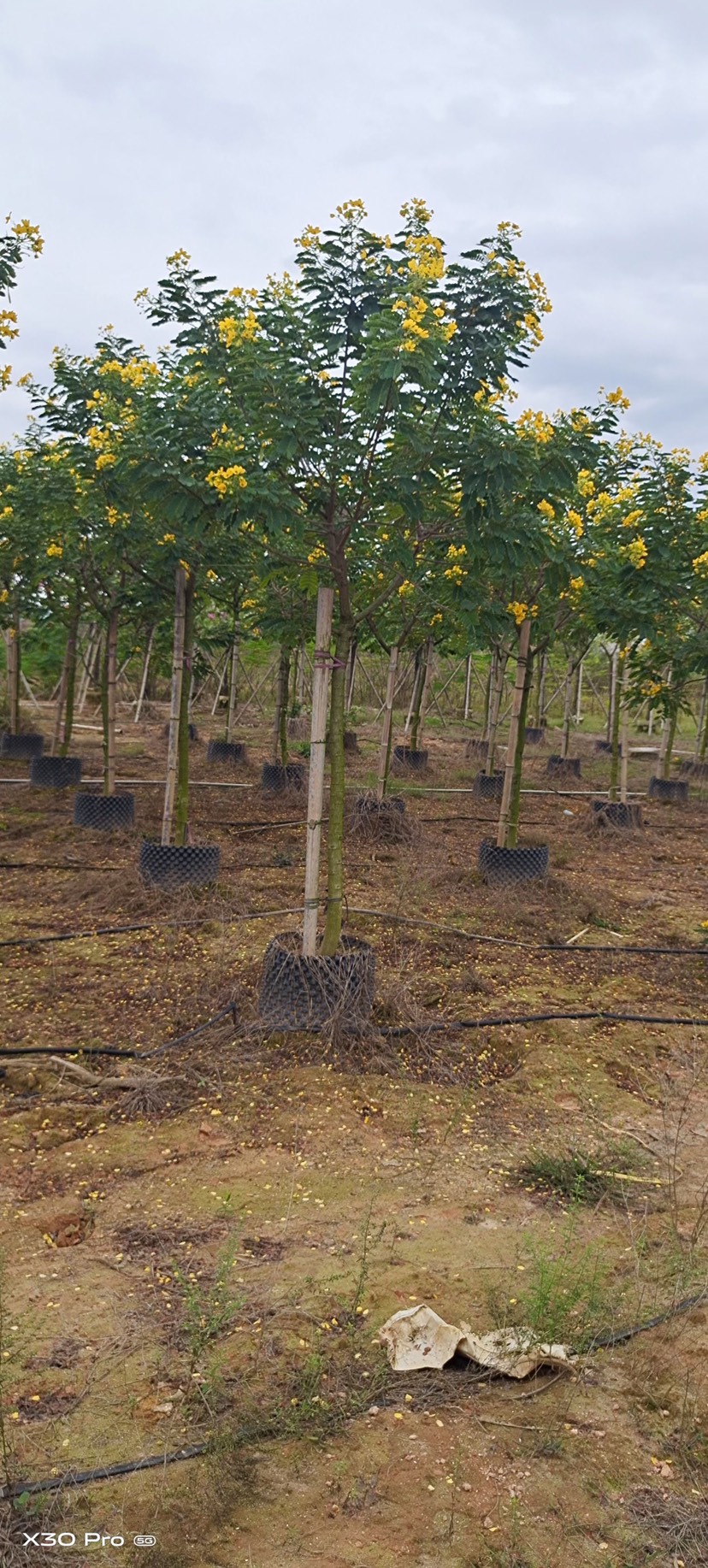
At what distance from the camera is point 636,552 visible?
935 cm

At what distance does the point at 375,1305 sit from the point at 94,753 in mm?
15376

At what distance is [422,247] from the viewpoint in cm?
493

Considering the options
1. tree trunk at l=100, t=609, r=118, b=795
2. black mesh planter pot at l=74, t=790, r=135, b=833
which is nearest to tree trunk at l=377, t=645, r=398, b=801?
black mesh planter pot at l=74, t=790, r=135, b=833

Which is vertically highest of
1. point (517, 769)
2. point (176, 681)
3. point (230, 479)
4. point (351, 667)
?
point (230, 479)

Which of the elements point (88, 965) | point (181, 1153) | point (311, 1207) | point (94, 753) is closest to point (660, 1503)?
point (311, 1207)

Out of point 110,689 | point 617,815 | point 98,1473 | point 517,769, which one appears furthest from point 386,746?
point 98,1473

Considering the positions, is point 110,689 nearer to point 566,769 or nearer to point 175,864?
point 175,864

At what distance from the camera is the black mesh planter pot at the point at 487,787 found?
14.7 m

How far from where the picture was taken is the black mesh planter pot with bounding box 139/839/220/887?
8.07 metres

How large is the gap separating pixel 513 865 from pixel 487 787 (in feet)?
18.9

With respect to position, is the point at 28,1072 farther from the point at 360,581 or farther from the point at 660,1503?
the point at 360,581

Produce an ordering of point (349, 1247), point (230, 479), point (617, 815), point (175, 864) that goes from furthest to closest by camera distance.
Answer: point (617, 815) < point (175, 864) < point (230, 479) < point (349, 1247)

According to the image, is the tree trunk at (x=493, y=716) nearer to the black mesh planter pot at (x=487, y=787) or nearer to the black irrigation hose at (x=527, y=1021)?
the black mesh planter pot at (x=487, y=787)

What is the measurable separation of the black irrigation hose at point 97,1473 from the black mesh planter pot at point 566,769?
16233 millimetres
